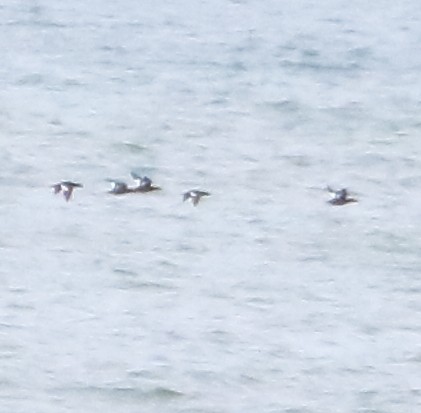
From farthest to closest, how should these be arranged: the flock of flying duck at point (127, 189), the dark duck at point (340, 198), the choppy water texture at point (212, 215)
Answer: the flock of flying duck at point (127, 189) < the dark duck at point (340, 198) < the choppy water texture at point (212, 215)

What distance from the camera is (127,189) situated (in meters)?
20.4

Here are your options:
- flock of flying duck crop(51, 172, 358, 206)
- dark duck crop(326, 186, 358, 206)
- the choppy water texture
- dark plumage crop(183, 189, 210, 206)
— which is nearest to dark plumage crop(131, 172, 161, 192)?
flock of flying duck crop(51, 172, 358, 206)

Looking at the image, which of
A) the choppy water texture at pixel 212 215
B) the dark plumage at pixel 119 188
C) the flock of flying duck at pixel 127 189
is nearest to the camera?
the choppy water texture at pixel 212 215

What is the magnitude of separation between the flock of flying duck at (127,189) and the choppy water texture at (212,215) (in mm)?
91

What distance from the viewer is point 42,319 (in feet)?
56.3

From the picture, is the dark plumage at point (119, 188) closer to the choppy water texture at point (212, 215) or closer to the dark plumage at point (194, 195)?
the choppy water texture at point (212, 215)

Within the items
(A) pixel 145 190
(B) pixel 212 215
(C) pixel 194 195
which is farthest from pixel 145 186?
(B) pixel 212 215

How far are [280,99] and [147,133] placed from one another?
5.96 ft

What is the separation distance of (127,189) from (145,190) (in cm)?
37

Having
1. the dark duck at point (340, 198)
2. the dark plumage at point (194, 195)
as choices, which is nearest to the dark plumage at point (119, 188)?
the dark plumage at point (194, 195)

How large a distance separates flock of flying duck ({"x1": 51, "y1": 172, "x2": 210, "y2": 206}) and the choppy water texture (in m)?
0.09

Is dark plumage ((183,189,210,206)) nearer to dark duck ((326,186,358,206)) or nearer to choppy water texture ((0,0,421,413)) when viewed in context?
choppy water texture ((0,0,421,413))

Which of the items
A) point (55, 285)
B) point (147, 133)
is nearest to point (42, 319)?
point (55, 285)

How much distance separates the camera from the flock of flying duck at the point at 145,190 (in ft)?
65.2
